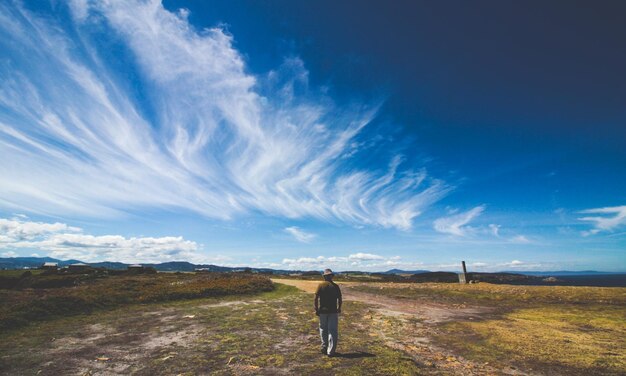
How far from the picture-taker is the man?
10.2m

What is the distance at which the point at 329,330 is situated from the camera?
10.3 meters

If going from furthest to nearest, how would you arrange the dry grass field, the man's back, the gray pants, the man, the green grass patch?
the green grass patch → the man's back → the man → the gray pants → the dry grass field

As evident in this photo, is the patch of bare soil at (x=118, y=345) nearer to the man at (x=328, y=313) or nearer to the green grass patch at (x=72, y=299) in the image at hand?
the green grass patch at (x=72, y=299)

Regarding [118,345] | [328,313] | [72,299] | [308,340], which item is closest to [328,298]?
[328,313]

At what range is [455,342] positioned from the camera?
11609 mm

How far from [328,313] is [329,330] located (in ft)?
1.79

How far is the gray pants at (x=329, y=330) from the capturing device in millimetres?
10016

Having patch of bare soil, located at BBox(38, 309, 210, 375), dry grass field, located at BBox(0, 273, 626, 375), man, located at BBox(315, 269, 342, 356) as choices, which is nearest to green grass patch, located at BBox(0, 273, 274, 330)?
dry grass field, located at BBox(0, 273, 626, 375)

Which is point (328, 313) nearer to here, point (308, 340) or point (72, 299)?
point (308, 340)

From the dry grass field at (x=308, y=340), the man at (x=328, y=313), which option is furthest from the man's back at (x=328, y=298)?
the dry grass field at (x=308, y=340)

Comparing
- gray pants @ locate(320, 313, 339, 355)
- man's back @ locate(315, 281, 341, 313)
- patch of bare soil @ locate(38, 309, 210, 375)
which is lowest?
patch of bare soil @ locate(38, 309, 210, 375)

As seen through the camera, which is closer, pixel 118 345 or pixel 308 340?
pixel 118 345

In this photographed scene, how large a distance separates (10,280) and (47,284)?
6770 mm

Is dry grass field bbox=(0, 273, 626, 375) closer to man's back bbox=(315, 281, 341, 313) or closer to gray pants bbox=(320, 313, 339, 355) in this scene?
gray pants bbox=(320, 313, 339, 355)
